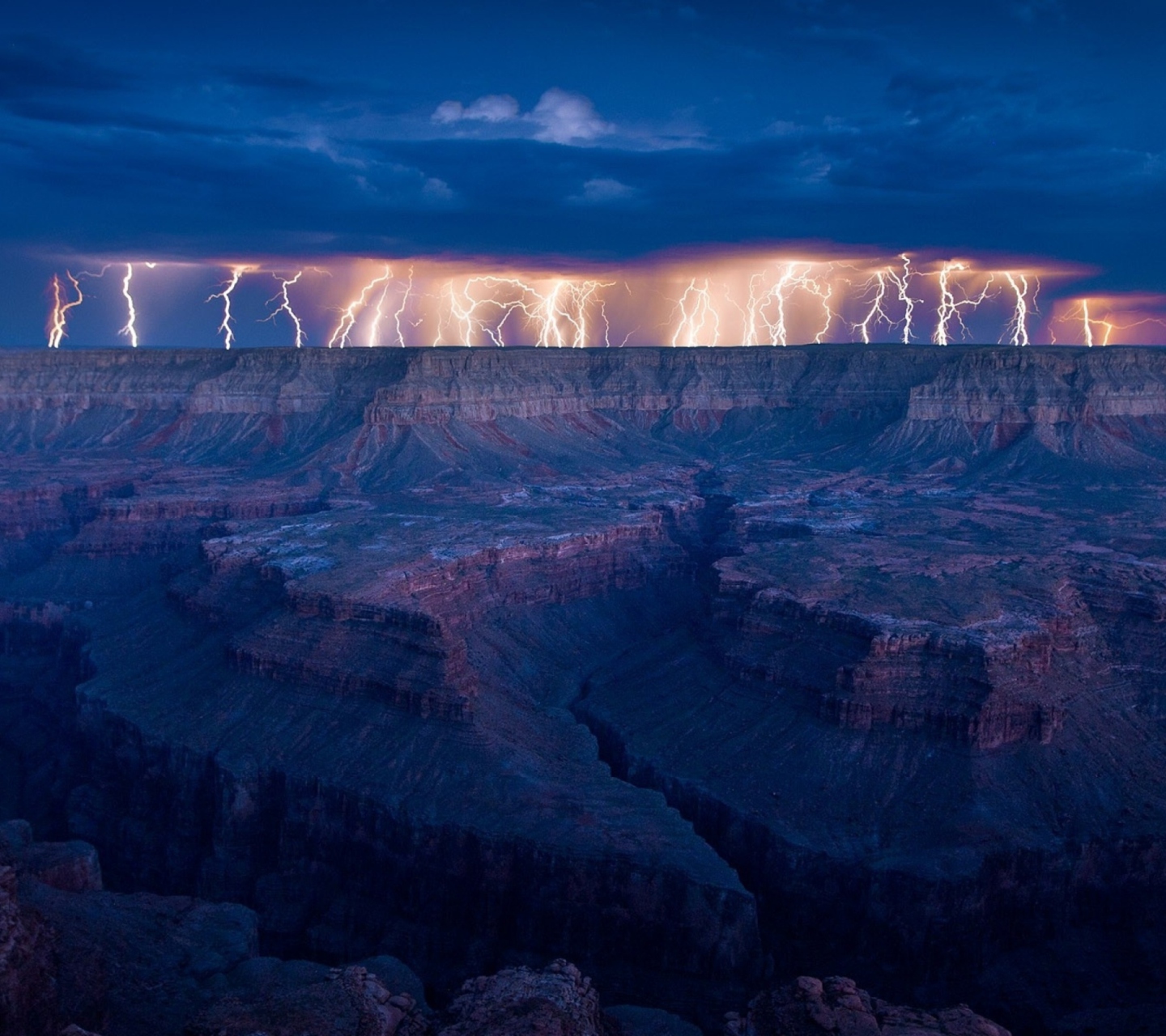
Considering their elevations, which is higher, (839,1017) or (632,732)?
(839,1017)

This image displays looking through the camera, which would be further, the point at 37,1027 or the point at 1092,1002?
the point at 1092,1002

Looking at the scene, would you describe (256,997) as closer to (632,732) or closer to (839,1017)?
(839,1017)

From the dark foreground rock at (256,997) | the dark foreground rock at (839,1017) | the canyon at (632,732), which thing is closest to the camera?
the dark foreground rock at (839,1017)

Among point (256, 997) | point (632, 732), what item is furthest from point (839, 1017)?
point (632, 732)

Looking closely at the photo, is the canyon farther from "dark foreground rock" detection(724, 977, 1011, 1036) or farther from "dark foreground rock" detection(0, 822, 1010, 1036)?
"dark foreground rock" detection(0, 822, 1010, 1036)

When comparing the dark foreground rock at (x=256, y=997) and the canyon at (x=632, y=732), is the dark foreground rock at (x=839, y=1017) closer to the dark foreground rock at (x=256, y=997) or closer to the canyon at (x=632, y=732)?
the dark foreground rock at (x=256, y=997)

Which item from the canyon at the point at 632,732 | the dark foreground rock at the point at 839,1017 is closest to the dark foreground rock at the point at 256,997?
the dark foreground rock at the point at 839,1017

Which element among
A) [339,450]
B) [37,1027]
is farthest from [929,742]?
[339,450]

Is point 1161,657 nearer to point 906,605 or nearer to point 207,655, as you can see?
point 906,605
